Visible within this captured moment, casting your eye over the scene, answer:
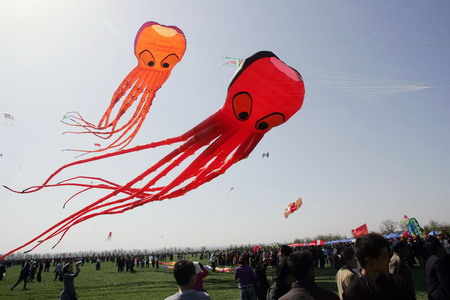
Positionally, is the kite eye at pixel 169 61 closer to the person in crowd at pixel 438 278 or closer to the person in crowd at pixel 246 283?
the person in crowd at pixel 246 283

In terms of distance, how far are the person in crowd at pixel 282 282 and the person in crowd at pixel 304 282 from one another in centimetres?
108

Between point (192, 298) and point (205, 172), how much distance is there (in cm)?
344

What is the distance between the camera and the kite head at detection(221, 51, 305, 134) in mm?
4957

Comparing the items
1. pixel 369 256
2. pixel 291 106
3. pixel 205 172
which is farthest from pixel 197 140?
pixel 369 256

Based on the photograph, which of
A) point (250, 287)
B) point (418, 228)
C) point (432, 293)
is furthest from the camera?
point (418, 228)

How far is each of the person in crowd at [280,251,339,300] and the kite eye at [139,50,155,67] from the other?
653 cm

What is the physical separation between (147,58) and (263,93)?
12.6 ft

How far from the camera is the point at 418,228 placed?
2578 cm

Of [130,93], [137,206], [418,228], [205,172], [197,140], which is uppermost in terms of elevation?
[130,93]

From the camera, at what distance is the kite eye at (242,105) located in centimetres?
521

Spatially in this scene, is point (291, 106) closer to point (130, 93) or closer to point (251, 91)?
point (251, 91)

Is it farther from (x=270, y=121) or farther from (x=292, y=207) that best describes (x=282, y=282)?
(x=292, y=207)

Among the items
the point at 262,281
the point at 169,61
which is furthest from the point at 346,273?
the point at 169,61

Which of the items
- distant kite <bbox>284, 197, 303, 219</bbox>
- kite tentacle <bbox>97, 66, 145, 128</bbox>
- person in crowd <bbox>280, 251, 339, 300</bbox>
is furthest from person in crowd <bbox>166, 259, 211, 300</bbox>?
distant kite <bbox>284, 197, 303, 219</bbox>
